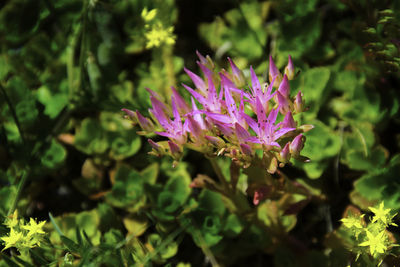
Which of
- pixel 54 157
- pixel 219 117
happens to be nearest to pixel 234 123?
pixel 219 117

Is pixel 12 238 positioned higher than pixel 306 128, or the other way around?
pixel 306 128

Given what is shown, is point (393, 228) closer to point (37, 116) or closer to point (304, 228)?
point (304, 228)

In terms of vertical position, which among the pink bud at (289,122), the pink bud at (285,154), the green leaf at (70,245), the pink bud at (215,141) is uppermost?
the pink bud at (289,122)

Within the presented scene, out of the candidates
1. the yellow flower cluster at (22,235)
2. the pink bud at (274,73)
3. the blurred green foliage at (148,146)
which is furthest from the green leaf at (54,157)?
the pink bud at (274,73)

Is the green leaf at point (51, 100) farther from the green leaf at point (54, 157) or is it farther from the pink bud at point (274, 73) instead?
the pink bud at point (274, 73)

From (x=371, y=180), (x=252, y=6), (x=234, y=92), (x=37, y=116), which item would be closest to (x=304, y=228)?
(x=371, y=180)

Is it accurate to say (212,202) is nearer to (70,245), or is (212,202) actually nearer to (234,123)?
(234,123)
